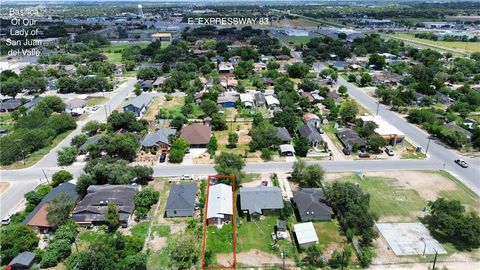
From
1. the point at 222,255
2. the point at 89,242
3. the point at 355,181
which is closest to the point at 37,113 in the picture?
the point at 89,242

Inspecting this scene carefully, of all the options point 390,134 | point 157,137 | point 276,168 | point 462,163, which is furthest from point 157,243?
point 462,163

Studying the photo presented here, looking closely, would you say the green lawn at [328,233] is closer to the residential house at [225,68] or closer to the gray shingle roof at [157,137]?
the gray shingle roof at [157,137]

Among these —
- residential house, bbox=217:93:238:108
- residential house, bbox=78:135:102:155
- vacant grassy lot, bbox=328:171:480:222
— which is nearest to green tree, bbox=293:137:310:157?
vacant grassy lot, bbox=328:171:480:222

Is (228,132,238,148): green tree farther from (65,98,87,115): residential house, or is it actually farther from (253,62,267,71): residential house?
(253,62,267,71): residential house

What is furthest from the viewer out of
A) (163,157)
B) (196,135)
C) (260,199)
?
(196,135)

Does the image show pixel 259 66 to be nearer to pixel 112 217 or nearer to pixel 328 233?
pixel 328 233

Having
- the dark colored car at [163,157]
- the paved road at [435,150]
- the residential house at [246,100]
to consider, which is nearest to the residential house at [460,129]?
the paved road at [435,150]
